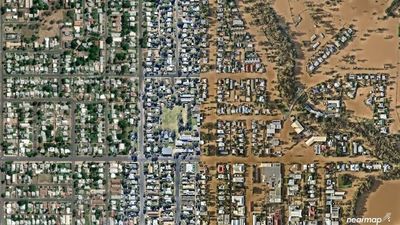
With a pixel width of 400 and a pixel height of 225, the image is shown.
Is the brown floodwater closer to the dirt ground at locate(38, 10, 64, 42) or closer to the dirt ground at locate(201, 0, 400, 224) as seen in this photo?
the dirt ground at locate(201, 0, 400, 224)

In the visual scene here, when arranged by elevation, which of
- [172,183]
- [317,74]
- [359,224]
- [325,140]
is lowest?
[359,224]

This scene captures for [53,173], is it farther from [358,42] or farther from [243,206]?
[358,42]

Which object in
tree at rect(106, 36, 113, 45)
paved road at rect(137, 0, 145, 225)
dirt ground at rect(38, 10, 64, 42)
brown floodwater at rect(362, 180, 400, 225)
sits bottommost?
brown floodwater at rect(362, 180, 400, 225)

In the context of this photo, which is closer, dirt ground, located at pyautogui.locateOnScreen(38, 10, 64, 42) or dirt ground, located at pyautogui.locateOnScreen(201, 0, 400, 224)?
dirt ground, located at pyautogui.locateOnScreen(201, 0, 400, 224)

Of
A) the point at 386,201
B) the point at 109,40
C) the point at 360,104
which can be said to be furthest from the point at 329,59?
the point at 109,40

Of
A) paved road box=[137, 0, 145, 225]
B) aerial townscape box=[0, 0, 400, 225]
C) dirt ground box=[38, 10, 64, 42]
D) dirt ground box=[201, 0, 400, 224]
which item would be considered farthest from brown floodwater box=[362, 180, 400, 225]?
dirt ground box=[38, 10, 64, 42]

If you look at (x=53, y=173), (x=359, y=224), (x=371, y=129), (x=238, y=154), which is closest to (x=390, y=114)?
(x=371, y=129)

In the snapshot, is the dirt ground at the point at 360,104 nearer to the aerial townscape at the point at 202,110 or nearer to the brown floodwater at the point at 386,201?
the aerial townscape at the point at 202,110
